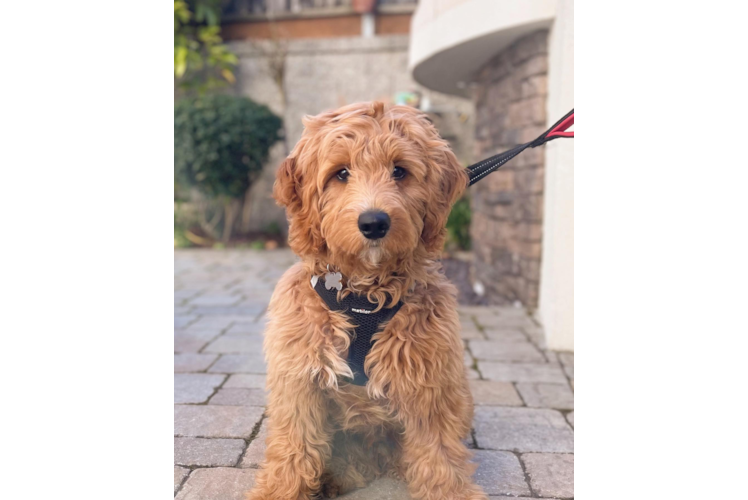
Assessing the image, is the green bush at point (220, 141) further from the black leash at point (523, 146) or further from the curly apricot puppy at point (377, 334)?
the curly apricot puppy at point (377, 334)

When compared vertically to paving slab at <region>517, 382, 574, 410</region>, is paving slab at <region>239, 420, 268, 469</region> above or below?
below

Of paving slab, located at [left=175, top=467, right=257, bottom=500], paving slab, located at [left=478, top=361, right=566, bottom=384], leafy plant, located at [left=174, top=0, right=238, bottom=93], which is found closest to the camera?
paving slab, located at [left=175, top=467, right=257, bottom=500]

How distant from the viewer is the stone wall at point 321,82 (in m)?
8.96

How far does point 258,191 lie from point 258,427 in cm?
736

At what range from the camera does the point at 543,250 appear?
4.41 metres

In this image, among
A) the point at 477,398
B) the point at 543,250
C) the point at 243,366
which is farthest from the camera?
the point at 543,250

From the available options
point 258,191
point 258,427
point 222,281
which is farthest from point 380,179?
point 258,191

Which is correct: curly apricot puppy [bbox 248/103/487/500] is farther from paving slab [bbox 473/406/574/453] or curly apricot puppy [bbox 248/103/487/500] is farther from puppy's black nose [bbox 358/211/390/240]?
paving slab [bbox 473/406/574/453]

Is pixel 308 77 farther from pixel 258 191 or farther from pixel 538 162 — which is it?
pixel 538 162

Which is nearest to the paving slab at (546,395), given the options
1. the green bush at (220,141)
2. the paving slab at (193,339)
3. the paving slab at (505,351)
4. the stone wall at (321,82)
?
the paving slab at (505,351)

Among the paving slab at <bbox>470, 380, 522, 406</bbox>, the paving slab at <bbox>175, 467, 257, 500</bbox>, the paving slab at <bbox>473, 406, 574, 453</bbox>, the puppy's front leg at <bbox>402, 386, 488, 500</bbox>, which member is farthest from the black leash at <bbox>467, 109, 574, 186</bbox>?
the paving slab at <bbox>175, 467, 257, 500</bbox>

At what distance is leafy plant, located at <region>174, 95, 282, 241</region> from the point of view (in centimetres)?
799

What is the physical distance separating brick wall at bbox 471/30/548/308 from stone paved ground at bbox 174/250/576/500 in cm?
49

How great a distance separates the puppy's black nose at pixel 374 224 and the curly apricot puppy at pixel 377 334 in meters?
0.10
